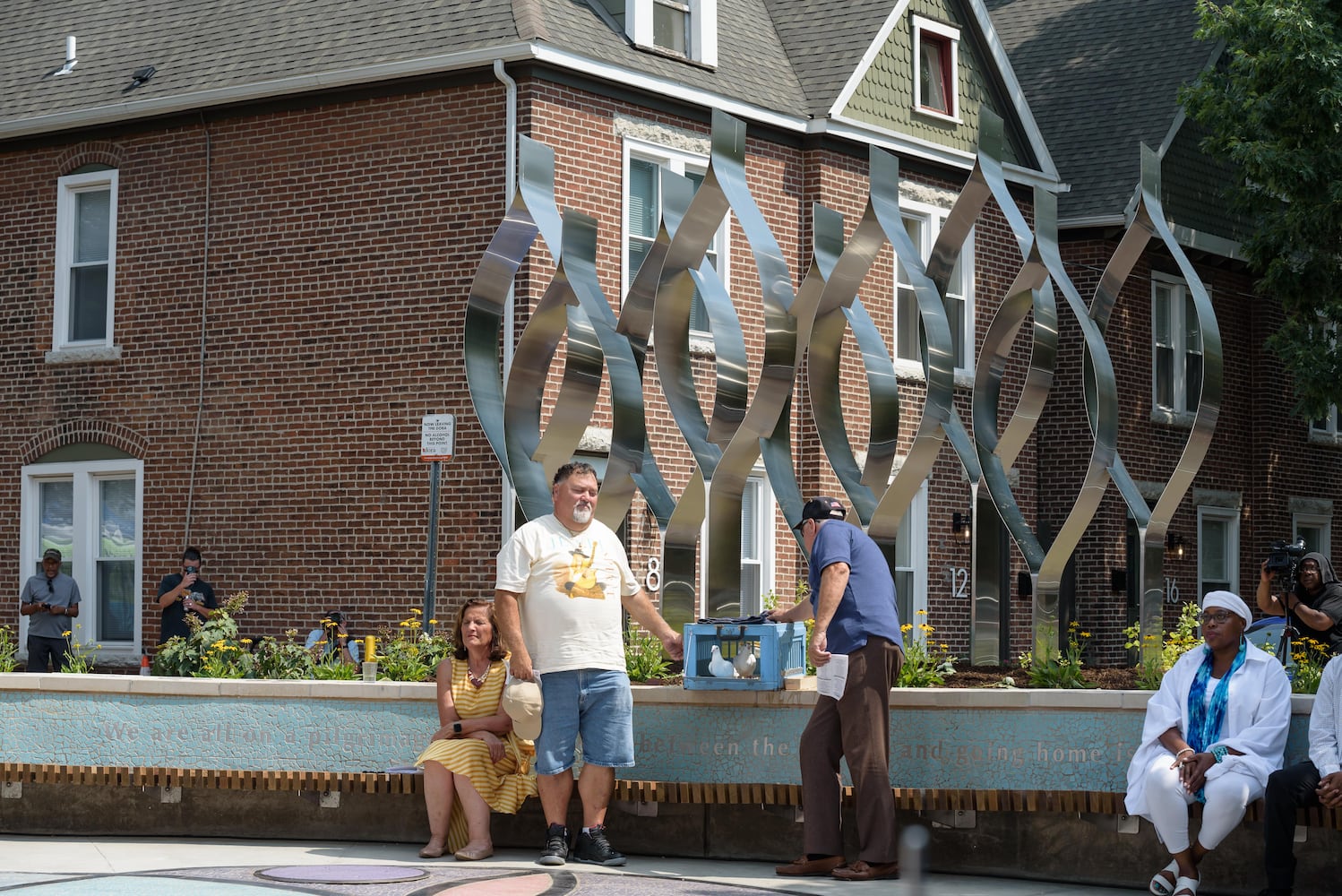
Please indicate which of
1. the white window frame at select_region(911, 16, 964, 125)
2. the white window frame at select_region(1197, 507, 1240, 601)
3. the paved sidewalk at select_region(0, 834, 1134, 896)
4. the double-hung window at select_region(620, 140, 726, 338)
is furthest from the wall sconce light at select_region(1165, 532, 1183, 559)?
the paved sidewalk at select_region(0, 834, 1134, 896)

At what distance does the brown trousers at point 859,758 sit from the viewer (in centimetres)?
922

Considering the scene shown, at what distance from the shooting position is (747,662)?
1008 cm

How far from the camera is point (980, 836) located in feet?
31.8

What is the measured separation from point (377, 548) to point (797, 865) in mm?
9611

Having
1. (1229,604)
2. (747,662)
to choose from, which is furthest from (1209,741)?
(747,662)

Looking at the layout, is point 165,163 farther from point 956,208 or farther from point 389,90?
point 956,208

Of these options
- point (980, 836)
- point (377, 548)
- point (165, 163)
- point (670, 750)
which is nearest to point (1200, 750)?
point (980, 836)

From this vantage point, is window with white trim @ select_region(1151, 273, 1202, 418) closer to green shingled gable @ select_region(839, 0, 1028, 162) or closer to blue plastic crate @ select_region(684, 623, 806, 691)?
green shingled gable @ select_region(839, 0, 1028, 162)

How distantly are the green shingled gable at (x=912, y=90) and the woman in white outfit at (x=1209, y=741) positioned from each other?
497 inches

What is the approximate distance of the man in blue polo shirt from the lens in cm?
919

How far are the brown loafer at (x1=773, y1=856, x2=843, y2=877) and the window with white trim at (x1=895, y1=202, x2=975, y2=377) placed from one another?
12.4 m

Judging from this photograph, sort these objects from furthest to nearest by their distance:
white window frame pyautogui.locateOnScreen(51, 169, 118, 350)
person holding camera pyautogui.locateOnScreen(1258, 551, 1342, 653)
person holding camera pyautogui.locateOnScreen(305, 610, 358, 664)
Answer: white window frame pyautogui.locateOnScreen(51, 169, 118, 350), person holding camera pyautogui.locateOnScreen(305, 610, 358, 664), person holding camera pyautogui.locateOnScreen(1258, 551, 1342, 653)

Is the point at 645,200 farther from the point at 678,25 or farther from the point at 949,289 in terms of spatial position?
the point at 949,289

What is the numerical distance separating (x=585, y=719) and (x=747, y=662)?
97 centimetres
